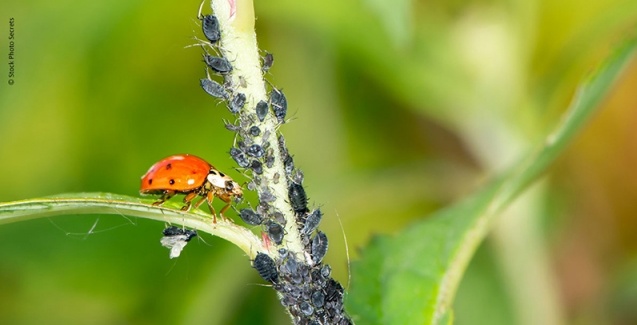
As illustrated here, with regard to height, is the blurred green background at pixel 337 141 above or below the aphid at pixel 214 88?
above

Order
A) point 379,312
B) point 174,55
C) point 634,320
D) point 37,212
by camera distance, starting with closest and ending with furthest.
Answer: point 37,212, point 379,312, point 634,320, point 174,55

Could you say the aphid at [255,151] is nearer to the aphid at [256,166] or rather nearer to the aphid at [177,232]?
the aphid at [256,166]

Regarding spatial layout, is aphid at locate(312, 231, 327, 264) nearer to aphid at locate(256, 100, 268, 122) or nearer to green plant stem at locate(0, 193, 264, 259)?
green plant stem at locate(0, 193, 264, 259)

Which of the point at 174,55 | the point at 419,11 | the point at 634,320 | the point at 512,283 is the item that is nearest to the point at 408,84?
the point at 419,11

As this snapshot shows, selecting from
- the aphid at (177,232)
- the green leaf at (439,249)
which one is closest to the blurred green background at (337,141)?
the green leaf at (439,249)

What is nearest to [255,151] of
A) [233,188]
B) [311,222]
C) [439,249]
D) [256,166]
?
[256,166]

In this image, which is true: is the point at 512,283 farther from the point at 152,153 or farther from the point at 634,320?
the point at 152,153
